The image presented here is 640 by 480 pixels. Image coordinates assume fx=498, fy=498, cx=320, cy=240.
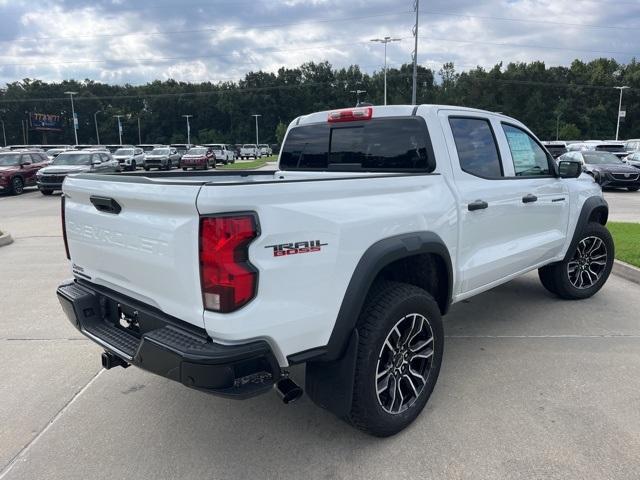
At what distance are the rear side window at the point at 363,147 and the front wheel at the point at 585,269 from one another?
102 inches

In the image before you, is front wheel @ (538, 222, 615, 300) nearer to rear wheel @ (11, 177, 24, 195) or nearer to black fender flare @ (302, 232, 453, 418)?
black fender flare @ (302, 232, 453, 418)

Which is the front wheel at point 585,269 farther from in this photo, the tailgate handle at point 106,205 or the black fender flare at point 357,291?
the tailgate handle at point 106,205

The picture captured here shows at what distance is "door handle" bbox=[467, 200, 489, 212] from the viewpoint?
357 centimetres

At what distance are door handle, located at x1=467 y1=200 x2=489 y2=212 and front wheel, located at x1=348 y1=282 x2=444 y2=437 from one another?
0.86 meters

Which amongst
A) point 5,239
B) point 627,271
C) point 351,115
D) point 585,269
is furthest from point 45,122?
point 585,269

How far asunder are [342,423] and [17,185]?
69.5 ft

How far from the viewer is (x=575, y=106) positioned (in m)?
81.4

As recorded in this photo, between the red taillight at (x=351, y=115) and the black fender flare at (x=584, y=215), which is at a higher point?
the red taillight at (x=351, y=115)

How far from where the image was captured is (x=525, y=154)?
14.9 feet

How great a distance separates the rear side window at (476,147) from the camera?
375 centimetres

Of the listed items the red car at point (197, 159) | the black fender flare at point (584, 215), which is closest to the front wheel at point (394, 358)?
the black fender flare at point (584, 215)

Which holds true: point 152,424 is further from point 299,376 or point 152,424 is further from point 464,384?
point 464,384

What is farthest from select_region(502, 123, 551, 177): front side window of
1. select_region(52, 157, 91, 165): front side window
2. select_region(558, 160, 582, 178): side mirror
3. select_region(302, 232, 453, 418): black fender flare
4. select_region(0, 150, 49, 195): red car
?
select_region(0, 150, 49, 195): red car

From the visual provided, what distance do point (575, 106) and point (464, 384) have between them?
90.7 m
